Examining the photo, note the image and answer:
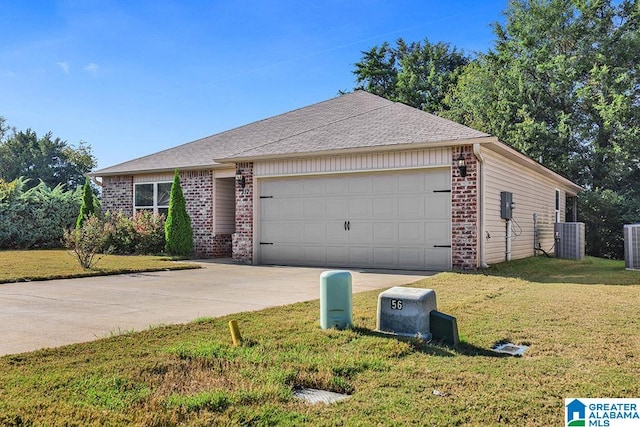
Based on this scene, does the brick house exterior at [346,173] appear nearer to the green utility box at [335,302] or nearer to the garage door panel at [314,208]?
the garage door panel at [314,208]

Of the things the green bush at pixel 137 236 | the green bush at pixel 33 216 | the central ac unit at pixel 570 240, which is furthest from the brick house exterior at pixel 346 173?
the green bush at pixel 33 216

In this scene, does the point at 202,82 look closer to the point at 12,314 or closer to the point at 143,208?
the point at 143,208

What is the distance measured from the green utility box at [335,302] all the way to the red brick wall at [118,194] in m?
13.9

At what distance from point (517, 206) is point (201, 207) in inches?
364

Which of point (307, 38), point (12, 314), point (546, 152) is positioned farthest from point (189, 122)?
point (12, 314)

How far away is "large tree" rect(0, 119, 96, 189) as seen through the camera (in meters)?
41.9

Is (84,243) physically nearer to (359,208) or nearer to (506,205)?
(359,208)

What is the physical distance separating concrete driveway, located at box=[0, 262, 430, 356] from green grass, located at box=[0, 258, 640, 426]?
0.62 m

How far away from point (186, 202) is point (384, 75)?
21.5 metres

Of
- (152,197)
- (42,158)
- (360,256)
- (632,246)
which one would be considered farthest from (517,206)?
(42,158)

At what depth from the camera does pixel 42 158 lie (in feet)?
139

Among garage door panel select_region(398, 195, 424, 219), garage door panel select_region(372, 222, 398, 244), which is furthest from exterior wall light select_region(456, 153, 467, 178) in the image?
garage door panel select_region(372, 222, 398, 244)

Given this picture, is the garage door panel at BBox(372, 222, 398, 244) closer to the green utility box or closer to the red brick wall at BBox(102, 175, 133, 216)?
the green utility box

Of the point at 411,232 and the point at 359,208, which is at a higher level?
the point at 359,208
